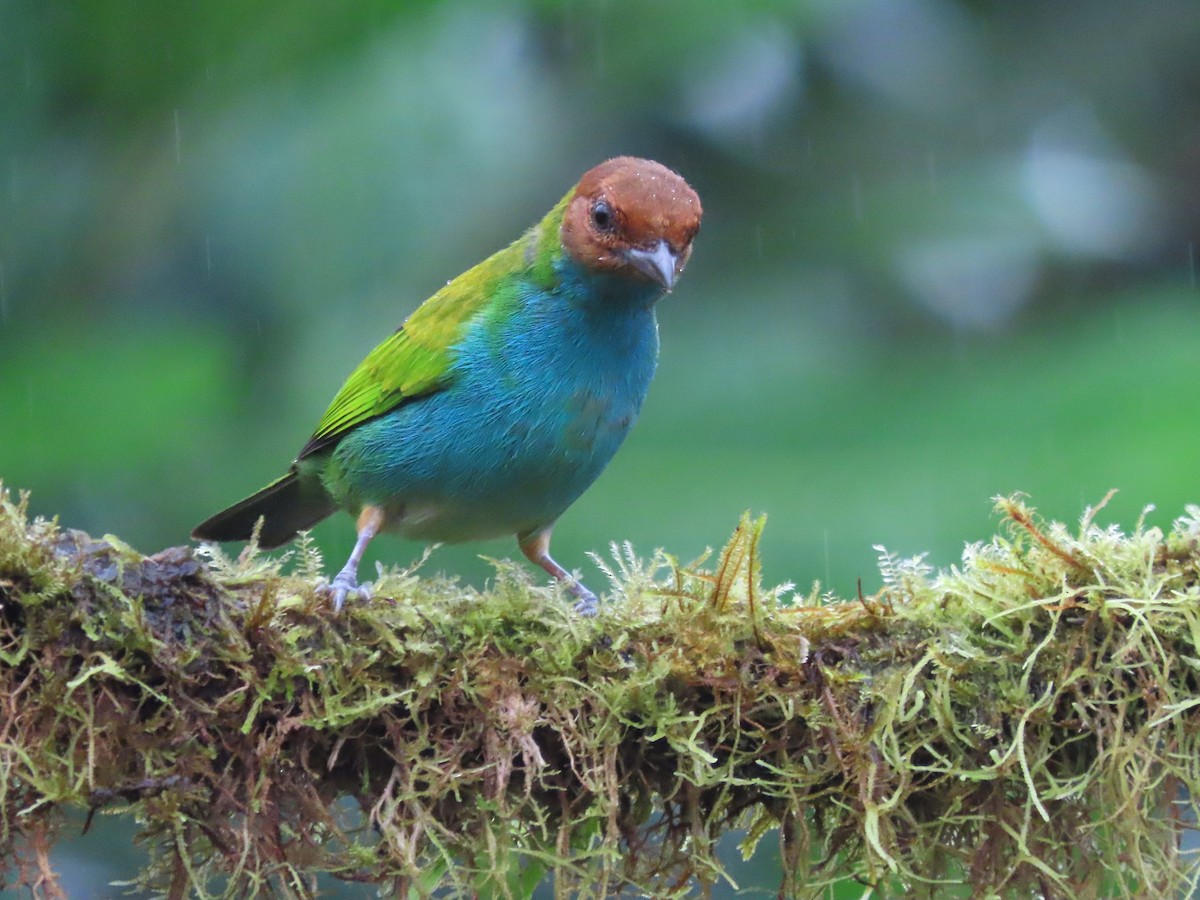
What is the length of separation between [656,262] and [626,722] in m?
1.24

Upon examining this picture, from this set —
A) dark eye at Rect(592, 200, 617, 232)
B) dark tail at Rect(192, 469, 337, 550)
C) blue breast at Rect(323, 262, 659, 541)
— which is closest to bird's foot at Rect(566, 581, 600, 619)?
blue breast at Rect(323, 262, 659, 541)

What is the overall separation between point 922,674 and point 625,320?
1350 mm

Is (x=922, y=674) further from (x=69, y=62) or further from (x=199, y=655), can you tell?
(x=69, y=62)

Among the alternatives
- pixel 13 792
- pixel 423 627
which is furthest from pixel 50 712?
pixel 423 627

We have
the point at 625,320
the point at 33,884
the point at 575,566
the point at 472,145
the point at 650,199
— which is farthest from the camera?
the point at 472,145

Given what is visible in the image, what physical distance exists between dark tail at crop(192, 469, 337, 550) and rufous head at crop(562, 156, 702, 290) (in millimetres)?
1106

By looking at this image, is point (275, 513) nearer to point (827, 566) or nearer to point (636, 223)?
point (636, 223)

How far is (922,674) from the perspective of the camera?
7.23ft

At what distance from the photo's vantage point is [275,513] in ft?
12.9

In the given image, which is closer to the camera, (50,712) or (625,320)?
(50,712)

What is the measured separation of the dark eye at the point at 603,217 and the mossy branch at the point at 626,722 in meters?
1.09

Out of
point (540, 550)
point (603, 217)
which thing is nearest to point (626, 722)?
point (603, 217)

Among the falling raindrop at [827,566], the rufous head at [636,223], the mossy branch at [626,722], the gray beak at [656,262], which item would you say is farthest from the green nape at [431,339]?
the mossy branch at [626,722]

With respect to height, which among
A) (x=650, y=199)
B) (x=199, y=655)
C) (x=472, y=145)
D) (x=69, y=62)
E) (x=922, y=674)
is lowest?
(x=922, y=674)
